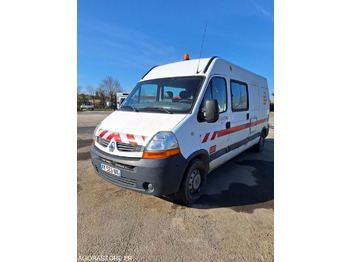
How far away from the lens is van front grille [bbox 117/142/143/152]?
8.05 ft

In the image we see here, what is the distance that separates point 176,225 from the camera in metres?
2.45

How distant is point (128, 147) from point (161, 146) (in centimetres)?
49

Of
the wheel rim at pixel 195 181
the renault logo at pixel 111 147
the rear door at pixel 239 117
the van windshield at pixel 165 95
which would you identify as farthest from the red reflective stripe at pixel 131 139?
the rear door at pixel 239 117

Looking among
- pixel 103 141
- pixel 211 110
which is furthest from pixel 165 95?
pixel 103 141

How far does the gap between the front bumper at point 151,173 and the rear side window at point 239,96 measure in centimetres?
198

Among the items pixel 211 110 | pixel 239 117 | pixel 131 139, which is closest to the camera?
pixel 131 139

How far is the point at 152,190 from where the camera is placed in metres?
2.48

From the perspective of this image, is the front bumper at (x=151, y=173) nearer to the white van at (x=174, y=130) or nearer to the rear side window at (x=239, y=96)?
the white van at (x=174, y=130)

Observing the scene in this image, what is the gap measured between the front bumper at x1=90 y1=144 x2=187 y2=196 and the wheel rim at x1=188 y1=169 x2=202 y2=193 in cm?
36

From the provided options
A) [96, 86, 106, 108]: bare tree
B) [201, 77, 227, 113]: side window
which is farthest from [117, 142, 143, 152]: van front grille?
[96, 86, 106, 108]: bare tree

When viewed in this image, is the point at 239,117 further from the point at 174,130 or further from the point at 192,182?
the point at 174,130

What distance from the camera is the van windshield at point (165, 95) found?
2914 mm

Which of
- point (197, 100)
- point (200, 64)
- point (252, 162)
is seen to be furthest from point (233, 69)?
point (252, 162)

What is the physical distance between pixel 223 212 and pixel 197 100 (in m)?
1.75
